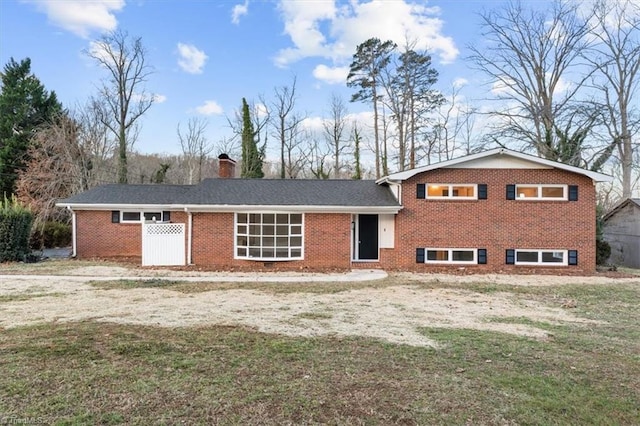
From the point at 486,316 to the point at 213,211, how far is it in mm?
10395

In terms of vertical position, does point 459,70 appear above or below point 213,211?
above

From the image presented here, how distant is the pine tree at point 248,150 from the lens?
105 feet

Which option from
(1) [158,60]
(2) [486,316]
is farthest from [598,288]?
(1) [158,60]

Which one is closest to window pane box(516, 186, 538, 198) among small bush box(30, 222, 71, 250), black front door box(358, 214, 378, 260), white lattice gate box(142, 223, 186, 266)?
black front door box(358, 214, 378, 260)

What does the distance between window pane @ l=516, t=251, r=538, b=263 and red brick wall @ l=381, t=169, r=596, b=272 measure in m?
0.24

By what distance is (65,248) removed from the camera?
848 inches

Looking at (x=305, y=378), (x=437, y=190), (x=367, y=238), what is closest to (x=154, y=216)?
(x=367, y=238)

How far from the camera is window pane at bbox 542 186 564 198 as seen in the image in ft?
47.6

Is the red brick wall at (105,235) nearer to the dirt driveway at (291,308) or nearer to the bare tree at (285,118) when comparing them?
the dirt driveway at (291,308)

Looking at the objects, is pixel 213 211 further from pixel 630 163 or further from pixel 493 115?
pixel 630 163

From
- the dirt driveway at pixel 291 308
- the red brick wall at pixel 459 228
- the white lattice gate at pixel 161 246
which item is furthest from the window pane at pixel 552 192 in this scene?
the white lattice gate at pixel 161 246

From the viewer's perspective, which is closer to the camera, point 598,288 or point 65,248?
point 598,288

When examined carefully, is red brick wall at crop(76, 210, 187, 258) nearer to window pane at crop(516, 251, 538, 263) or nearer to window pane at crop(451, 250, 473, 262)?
window pane at crop(451, 250, 473, 262)

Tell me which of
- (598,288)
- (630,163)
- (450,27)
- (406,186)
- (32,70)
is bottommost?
(598,288)
